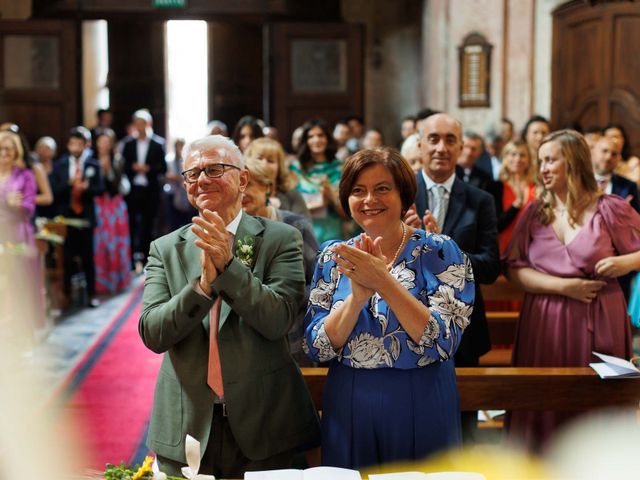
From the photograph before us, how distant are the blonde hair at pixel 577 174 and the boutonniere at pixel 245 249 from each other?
70.8 inches

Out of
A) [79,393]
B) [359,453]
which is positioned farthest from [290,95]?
[359,453]

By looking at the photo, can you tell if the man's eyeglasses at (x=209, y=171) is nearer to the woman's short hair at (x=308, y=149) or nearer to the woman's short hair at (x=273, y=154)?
the woman's short hair at (x=273, y=154)

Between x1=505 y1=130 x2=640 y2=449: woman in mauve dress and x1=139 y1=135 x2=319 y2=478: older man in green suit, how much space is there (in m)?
1.65

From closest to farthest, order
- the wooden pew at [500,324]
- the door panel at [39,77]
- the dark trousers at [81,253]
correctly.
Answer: the wooden pew at [500,324], the dark trousers at [81,253], the door panel at [39,77]

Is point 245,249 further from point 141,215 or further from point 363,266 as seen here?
point 141,215

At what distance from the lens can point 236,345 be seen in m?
2.72

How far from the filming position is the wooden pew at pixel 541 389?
11.8 feet

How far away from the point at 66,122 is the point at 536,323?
11.1 metres

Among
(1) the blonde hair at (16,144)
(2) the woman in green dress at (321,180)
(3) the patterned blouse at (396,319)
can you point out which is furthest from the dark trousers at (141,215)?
(3) the patterned blouse at (396,319)

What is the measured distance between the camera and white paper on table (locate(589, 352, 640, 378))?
11.5 feet

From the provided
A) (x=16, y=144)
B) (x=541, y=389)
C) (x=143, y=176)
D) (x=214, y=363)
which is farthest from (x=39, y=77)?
(x=214, y=363)

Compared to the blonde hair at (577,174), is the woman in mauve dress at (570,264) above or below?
below

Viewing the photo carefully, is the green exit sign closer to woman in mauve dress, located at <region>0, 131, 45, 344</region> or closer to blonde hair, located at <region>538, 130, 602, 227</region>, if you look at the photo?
woman in mauve dress, located at <region>0, 131, 45, 344</region>

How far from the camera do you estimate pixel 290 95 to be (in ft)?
46.3
